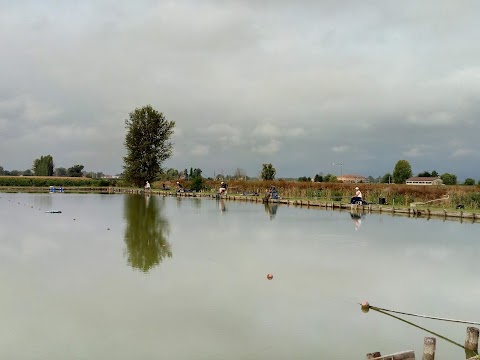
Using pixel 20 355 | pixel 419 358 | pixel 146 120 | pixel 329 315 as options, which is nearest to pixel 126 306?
pixel 20 355

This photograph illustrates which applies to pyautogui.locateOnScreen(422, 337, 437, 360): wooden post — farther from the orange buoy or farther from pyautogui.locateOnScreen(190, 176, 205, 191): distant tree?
pyautogui.locateOnScreen(190, 176, 205, 191): distant tree

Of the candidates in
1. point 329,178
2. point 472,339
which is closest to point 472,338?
point 472,339

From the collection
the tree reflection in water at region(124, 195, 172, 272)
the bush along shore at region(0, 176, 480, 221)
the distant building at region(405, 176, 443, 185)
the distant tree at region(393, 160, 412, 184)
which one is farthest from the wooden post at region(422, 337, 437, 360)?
the distant building at region(405, 176, 443, 185)

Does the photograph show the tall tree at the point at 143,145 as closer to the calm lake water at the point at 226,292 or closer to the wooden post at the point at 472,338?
the calm lake water at the point at 226,292

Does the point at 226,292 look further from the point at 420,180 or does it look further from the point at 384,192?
the point at 420,180

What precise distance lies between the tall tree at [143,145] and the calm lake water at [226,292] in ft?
113

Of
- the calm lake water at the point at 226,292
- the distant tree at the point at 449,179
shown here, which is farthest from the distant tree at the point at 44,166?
the calm lake water at the point at 226,292

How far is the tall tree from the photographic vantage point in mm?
52781

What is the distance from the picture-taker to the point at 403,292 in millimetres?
10023

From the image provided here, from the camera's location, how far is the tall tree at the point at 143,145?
52781 millimetres

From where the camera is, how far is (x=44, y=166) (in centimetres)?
7675

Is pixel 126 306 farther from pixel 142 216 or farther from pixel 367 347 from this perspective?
pixel 142 216

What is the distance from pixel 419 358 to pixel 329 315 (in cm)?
208

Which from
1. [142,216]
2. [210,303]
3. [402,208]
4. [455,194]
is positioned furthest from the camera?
[455,194]
